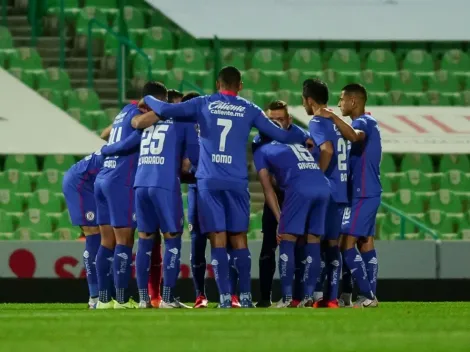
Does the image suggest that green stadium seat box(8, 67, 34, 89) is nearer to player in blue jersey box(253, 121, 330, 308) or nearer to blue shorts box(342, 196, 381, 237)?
player in blue jersey box(253, 121, 330, 308)

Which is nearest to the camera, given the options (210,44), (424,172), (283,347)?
(283,347)

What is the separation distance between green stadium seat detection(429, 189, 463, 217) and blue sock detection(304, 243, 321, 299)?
6.48 metres

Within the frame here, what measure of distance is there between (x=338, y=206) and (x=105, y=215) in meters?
1.77

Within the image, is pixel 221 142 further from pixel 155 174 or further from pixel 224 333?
pixel 224 333

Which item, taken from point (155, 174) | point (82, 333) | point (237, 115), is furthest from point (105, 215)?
point (82, 333)

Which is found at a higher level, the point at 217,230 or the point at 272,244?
the point at 217,230

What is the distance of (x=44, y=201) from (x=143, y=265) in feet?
19.2

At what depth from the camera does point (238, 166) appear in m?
9.80

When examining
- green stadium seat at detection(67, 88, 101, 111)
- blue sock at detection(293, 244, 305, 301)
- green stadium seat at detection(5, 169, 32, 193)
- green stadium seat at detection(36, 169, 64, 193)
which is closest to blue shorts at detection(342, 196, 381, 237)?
blue sock at detection(293, 244, 305, 301)

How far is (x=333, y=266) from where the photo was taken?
1056 centimetres

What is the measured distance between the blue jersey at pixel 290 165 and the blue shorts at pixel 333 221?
352 millimetres

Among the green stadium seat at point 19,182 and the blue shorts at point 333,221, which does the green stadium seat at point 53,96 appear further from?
the blue shorts at point 333,221

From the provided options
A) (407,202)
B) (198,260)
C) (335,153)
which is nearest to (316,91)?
(335,153)

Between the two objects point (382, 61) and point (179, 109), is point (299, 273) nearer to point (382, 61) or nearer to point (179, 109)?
point (179, 109)
